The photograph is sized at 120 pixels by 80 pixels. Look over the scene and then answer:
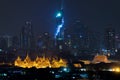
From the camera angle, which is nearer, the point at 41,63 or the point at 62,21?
the point at 41,63

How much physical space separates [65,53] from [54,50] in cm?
284

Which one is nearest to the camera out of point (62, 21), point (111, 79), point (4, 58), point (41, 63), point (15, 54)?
point (111, 79)

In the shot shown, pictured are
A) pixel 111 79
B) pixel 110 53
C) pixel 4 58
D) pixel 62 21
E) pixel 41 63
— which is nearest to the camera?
pixel 111 79

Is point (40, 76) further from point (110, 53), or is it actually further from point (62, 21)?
point (110, 53)

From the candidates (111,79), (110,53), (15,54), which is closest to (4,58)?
(15,54)

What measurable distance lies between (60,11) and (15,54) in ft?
49.3

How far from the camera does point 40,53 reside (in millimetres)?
71125

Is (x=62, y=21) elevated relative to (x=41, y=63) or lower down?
elevated

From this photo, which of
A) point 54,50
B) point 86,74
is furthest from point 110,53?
point 86,74

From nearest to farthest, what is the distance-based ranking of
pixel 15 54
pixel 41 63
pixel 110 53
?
pixel 41 63, pixel 15 54, pixel 110 53

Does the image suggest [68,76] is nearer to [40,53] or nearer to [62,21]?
[62,21]

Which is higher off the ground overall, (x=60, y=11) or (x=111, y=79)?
(x=60, y=11)

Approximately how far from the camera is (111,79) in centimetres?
3603

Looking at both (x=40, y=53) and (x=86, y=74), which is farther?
(x=40, y=53)
